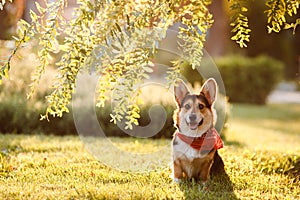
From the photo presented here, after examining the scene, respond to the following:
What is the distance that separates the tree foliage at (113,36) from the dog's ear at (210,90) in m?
0.30

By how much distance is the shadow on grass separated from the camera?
14.1 ft

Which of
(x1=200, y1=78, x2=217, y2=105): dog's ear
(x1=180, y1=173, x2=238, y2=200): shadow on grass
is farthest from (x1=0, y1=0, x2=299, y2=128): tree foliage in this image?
(x1=180, y1=173, x2=238, y2=200): shadow on grass

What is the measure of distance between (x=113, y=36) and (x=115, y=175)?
158 centimetres

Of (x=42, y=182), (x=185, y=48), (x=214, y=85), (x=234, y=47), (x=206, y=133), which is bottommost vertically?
(x=42, y=182)

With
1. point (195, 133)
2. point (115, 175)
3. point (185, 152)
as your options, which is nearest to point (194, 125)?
point (195, 133)

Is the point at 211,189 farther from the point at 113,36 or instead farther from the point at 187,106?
the point at 113,36

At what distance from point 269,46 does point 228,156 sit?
68.7ft

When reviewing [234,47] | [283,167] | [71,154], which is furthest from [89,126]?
[234,47]

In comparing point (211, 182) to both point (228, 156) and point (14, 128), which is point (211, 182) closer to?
point (228, 156)

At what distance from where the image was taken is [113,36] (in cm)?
408

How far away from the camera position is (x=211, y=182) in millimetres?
4773

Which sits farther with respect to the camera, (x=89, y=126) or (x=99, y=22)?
(x=89, y=126)

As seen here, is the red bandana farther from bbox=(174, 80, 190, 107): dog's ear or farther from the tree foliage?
the tree foliage

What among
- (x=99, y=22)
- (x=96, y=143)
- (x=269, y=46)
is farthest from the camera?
(x=269, y=46)
